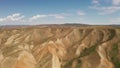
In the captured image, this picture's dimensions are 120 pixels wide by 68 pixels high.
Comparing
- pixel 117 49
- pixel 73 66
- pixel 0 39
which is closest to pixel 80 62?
pixel 73 66

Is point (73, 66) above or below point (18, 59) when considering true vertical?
below

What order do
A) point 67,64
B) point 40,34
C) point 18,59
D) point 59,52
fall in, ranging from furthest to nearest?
point 40,34 < point 59,52 < point 67,64 < point 18,59

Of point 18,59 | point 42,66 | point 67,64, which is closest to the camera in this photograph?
point 18,59

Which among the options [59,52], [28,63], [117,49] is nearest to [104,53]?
[117,49]

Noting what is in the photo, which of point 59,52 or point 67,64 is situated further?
point 59,52

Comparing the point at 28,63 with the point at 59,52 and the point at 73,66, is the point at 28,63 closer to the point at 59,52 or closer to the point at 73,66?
the point at 73,66

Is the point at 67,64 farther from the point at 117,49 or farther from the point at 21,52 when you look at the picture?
the point at 21,52
